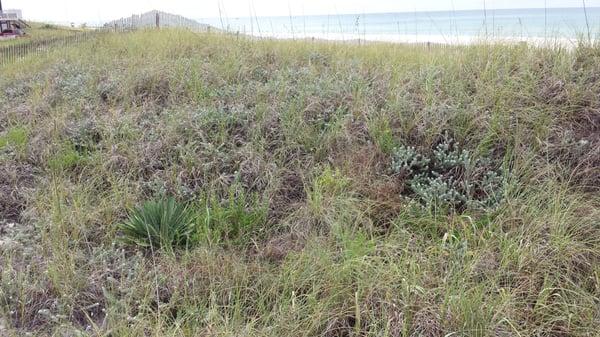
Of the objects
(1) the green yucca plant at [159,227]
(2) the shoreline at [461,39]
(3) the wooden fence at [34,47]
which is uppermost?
(3) the wooden fence at [34,47]

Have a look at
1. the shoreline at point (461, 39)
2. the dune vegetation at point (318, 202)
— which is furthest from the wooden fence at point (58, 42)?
the dune vegetation at point (318, 202)

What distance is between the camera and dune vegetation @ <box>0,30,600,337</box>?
213cm

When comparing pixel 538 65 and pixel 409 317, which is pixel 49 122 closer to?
pixel 409 317

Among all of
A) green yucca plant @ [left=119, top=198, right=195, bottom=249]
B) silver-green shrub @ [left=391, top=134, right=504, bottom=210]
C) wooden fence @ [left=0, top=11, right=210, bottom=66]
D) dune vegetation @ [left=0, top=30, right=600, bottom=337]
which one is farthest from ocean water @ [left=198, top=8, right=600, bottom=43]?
green yucca plant @ [left=119, top=198, right=195, bottom=249]

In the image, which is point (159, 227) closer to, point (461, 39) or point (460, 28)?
point (461, 39)

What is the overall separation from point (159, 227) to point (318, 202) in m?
1.02

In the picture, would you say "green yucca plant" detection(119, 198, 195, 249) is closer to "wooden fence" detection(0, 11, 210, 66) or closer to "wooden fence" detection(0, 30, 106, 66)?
"wooden fence" detection(0, 11, 210, 66)

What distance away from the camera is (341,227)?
2730 mm

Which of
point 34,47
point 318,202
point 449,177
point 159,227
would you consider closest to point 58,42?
point 34,47

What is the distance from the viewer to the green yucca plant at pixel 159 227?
2758 millimetres

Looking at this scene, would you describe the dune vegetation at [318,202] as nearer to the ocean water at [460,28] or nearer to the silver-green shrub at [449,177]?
the silver-green shrub at [449,177]

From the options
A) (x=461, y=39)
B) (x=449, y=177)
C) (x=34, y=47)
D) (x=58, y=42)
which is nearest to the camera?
(x=449, y=177)

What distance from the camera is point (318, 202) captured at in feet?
9.68

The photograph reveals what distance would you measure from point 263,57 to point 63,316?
14.0ft
